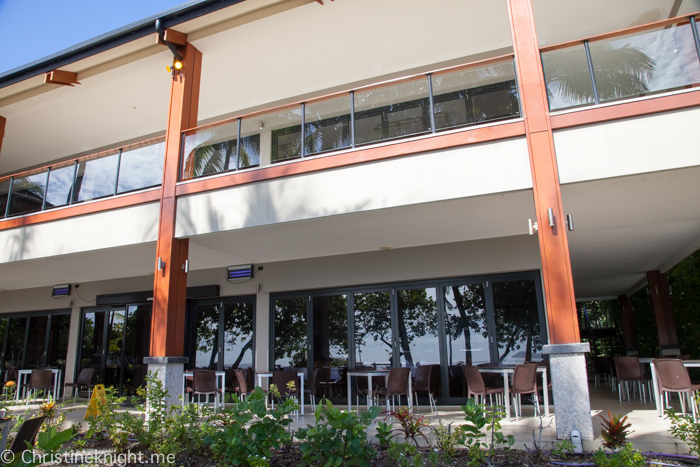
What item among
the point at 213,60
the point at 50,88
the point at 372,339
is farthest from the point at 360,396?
the point at 50,88

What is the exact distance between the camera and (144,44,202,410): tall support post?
6.36 meters

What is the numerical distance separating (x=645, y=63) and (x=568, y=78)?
756 millimetres

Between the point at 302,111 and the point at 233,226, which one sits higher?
the point at 302,111

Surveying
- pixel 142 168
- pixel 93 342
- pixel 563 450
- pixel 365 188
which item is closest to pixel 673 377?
pixel 563 450

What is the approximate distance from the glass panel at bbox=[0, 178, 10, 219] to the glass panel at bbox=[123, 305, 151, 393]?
3.63 meters

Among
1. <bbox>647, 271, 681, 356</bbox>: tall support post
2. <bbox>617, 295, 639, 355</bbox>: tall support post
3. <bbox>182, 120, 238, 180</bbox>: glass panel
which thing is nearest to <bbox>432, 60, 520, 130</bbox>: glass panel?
<bbox>182, 120, 238, 180</bbox>: glass panel

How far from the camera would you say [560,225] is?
487 cm

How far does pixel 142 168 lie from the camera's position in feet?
24.1

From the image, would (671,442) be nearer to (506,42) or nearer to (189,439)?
(189,439)

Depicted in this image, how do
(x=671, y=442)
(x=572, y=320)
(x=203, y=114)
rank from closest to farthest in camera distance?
(x=671, y=442), (x=572, y=320), (x=203, y=114)

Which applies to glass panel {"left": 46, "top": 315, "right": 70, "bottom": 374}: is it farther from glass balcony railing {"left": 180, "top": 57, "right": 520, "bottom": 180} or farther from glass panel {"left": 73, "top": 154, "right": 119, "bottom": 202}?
glass balcony railing {"left": 180, "top": 57, "right": 520, "bottom": 180}

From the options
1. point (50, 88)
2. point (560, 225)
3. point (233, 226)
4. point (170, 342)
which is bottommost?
point (170, 342)

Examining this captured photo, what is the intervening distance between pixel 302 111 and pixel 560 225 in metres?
3.73

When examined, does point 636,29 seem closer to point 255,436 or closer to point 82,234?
point 255,436
